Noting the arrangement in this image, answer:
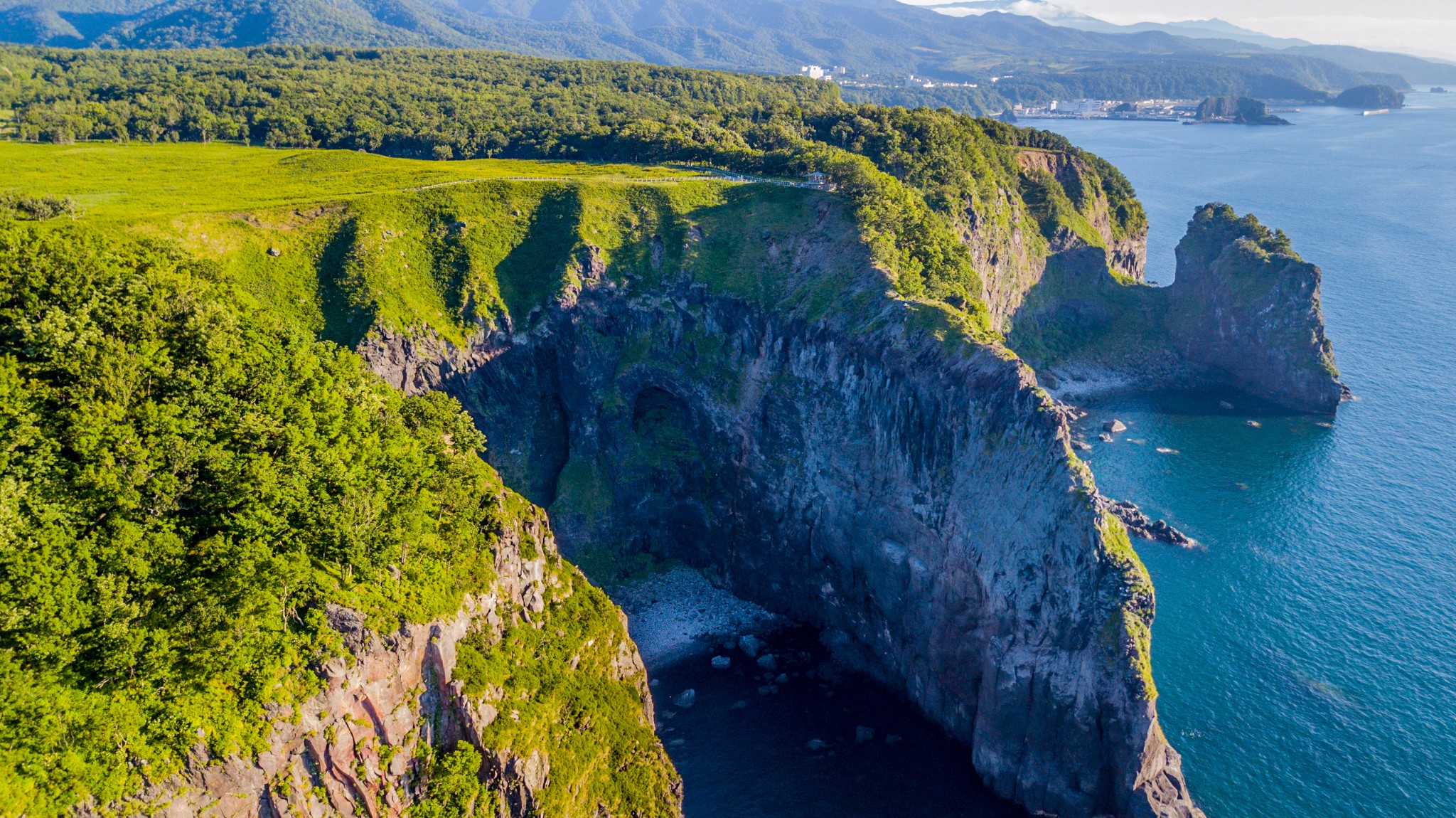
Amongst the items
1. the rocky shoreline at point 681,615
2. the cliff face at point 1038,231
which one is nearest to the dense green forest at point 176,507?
the rocky shoreline at point 681,615

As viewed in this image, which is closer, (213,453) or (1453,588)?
(213,453)

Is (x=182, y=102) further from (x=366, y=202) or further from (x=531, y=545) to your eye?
(x=531, y=545)

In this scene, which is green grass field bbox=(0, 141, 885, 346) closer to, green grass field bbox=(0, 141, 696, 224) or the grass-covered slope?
green grass field bbox=(0, 141, 696, 224)

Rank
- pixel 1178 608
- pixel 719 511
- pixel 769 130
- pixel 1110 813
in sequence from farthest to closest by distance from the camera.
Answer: pixel 769 130, pixel 719 511, pixel 1178 608, pixel 1110 813

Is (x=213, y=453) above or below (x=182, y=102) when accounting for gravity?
below

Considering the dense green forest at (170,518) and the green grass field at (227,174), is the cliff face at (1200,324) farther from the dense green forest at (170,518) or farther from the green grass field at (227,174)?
the dense green forest at (170,518)

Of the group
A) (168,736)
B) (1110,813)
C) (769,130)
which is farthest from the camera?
(769,130)

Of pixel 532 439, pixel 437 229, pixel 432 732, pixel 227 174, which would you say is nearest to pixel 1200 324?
pixel 532 439

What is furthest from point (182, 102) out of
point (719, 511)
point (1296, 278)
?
point (1296, 278)
